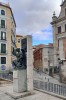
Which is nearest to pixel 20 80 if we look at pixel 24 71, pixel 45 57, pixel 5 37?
pixel 24 71

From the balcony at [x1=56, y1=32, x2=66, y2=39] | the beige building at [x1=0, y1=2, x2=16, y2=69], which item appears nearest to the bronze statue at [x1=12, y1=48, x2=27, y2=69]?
the beige building at [x1=0, y1=2, x2=16, y2=69]

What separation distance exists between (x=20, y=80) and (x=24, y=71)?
0.65 metres

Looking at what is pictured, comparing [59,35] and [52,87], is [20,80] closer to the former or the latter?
[52,87]

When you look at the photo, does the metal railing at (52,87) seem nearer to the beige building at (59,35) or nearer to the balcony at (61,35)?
the beige building at (59,35)

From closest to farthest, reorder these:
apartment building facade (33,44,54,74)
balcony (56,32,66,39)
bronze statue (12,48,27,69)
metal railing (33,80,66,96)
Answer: metal railing (33,80,66,96) < bronze statue (12,48,27,69) < balcony (56,32,66,39) < apartment building facade (33,44,54,74)

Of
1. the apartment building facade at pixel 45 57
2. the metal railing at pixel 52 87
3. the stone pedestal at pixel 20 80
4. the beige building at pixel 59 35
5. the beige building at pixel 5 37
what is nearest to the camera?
the metal railing at pixel 52 87

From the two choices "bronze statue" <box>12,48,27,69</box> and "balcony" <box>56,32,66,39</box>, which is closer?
"bronze statue" <box>12,48,27,69</box>

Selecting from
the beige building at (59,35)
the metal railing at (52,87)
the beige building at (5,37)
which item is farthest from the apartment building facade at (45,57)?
the metal railing at (52,87)

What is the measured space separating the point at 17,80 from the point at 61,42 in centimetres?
3436

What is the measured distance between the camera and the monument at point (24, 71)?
543 inches

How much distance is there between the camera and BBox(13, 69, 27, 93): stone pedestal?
1373cm

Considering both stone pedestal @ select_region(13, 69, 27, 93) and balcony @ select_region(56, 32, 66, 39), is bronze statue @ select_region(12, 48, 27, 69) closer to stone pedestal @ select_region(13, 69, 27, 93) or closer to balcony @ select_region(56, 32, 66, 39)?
stone pedestal @ select_region(13, 69, 27, 93)

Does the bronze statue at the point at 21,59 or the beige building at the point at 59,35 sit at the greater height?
the beige building at the point at 59,35

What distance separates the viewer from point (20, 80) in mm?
13844
